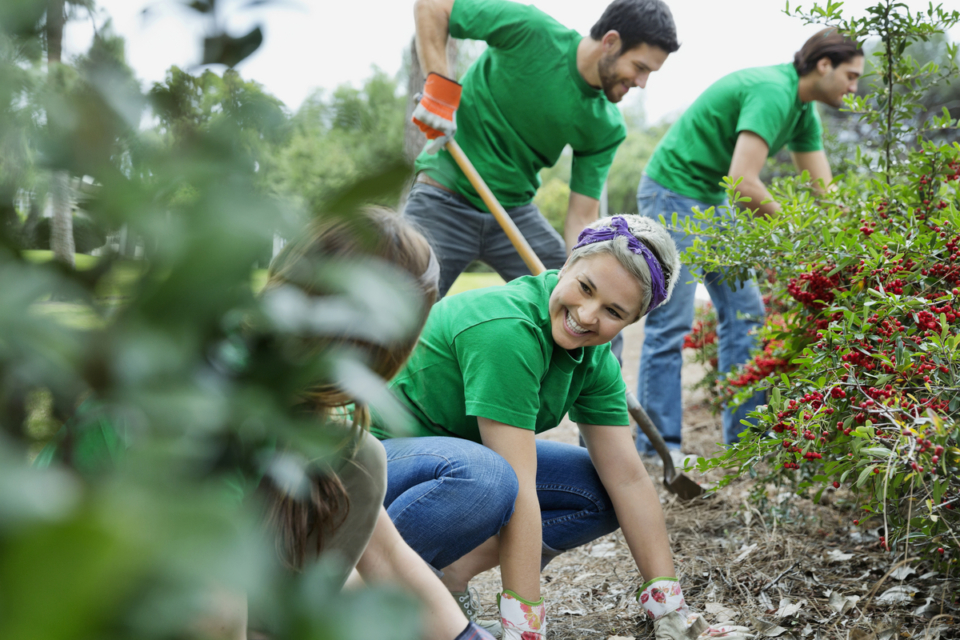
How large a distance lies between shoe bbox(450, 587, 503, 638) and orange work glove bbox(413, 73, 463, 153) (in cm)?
156

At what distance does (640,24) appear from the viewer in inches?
104

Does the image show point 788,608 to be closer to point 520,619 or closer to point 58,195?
point 520,619

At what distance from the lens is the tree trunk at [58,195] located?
1.14ft

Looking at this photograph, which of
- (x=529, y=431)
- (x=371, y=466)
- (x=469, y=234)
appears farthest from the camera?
(x=469, y=234)

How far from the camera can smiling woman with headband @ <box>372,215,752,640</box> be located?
1679 millimetres

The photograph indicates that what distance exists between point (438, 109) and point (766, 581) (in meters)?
1.86

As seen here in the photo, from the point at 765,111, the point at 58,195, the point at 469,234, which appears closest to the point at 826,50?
the point at 765,111

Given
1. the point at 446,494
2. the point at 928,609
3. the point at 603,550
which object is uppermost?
the point at 446,494

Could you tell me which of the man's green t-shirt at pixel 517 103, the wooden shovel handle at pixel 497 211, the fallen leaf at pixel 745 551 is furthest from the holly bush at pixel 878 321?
the man's green t-shirt at pixel 517 103

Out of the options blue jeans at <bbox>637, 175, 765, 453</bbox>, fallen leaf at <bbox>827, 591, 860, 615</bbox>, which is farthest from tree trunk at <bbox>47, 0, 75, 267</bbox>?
blue jeans at <bbox>637, 175, 765, 453</bbox>

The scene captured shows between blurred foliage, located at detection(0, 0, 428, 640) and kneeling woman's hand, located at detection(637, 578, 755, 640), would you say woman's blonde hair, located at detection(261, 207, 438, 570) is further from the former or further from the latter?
kneeling woman's hand, located at detection(637, 578, 755, 640)

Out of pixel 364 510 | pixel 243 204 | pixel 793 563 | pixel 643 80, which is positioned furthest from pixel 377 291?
pixel 643 80

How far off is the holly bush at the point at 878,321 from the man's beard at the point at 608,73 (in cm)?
76

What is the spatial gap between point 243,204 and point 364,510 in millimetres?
1118
